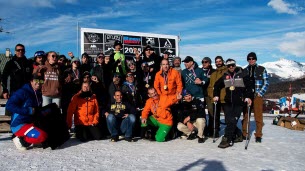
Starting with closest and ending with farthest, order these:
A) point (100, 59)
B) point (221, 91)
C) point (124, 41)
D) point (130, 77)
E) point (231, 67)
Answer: point (231, 67), point (221, 91), point (130, 77), point (100, 59), point (124, 41)

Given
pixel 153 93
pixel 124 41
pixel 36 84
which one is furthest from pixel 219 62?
pixel 124 41

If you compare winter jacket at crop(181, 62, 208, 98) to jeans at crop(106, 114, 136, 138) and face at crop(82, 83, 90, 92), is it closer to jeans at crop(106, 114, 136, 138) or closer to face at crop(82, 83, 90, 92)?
jeans at crop(106, 114, 136, 138)

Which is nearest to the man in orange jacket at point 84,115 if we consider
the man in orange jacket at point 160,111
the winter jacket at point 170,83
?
the man in orange jacket at point 160,111

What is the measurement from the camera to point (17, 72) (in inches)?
258

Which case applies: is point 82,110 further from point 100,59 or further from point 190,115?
point 190,115

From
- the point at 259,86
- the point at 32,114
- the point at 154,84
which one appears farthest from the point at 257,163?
the point at 32,114

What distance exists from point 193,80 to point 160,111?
4.11ft

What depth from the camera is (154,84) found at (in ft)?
23.9

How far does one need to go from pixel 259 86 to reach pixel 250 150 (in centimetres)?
163

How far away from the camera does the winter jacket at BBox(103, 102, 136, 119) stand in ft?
22.9

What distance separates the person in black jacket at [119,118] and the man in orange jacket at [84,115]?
1.15 ft

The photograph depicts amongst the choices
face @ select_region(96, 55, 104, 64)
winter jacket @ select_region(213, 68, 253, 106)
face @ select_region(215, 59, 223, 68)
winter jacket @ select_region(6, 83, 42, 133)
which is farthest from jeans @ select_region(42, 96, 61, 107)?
face @ select_region(215, 59, 223, 68)

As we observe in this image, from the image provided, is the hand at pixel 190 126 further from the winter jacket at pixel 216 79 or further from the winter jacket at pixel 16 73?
the winter jacket at pixel 16 73

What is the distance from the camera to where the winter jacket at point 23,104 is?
18.1 feet
